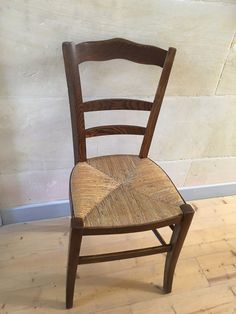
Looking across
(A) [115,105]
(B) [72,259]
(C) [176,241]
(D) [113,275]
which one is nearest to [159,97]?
(A) [115,105]

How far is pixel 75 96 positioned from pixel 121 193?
410 millimetres

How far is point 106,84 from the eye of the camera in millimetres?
1243

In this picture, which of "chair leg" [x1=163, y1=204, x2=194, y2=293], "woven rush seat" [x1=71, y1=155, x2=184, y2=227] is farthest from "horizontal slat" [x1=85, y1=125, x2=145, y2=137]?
"chair leg" [x1=163, y1=204, x2=194, y2=293]

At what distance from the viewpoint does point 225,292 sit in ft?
4.31

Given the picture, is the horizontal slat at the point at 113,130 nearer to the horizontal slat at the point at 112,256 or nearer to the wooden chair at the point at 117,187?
the wooden chair at the point at 117,187

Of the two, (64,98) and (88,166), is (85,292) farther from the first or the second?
(64,98)

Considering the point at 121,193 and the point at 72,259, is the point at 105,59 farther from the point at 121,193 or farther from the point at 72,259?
the point at 72,259

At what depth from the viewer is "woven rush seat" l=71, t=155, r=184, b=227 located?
3.27 ft

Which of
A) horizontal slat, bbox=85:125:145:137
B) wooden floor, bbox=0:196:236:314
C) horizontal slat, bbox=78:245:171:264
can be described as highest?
horizontal slat, bbox=85:125:145:137

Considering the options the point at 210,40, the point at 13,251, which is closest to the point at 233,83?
the point at 210,40

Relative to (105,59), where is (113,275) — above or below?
below

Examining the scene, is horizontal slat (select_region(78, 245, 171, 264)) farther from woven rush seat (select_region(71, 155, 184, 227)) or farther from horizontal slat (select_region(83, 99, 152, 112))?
horizontal slat (select_region(83, 99, 152, 112))

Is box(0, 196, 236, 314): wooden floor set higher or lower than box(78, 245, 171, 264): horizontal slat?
lower

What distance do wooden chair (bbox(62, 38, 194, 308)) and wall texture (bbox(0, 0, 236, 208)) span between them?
10 cm
